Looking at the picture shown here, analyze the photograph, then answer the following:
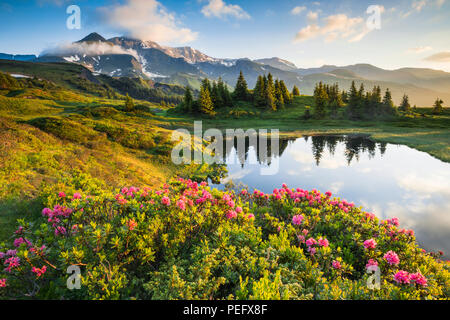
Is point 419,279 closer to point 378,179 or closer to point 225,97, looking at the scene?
point 378,179

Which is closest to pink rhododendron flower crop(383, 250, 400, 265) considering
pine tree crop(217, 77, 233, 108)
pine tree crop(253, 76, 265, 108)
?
A: pine tree crop(217, 77, 233, 108)

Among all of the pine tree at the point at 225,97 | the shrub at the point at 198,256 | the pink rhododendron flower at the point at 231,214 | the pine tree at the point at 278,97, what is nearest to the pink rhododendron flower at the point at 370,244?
the shrub at the point at 198,256

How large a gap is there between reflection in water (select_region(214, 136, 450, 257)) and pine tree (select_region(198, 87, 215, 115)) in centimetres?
3960

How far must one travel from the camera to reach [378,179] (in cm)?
1587

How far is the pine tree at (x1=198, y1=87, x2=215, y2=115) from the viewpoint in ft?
207

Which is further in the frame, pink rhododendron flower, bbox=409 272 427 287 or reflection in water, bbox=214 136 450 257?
reflection in water, bbox=214 136 450 257

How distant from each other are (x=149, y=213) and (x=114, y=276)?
5.53 ft

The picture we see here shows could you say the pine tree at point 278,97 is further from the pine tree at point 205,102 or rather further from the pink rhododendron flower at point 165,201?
the pink rhododendron flower at point 165,201

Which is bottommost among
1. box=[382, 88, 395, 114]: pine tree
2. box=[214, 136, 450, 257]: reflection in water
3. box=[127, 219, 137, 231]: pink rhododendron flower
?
box=[214, 136, 450, 257]: reflection in water

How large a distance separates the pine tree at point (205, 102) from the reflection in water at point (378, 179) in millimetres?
39597

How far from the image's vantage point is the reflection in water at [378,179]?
10.1 meters

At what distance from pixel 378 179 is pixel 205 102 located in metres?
55.0

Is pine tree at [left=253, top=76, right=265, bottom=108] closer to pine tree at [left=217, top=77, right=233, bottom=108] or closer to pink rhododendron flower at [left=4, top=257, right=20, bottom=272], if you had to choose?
pine tree at [left=217, top=77, right=233, bottom=108]
